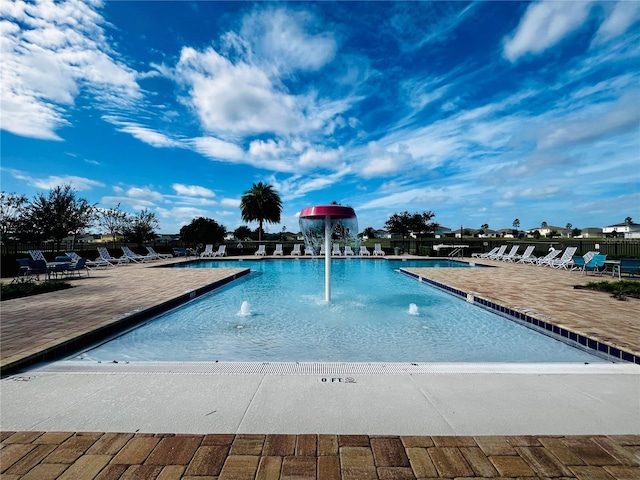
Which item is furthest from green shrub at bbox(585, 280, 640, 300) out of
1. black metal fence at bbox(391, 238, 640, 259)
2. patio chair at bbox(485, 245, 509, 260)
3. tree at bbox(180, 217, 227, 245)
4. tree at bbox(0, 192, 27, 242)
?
tree at bbox(0, 192, 27, 242)

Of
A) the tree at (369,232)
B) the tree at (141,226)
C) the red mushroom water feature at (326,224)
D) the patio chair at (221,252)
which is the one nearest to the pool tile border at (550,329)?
the red mushroom water feature at (326,224)

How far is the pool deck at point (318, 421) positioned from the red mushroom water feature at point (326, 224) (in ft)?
13.9

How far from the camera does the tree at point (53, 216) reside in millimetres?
18484

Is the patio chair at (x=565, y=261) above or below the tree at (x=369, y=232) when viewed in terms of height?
below

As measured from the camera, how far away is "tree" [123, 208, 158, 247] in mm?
29062

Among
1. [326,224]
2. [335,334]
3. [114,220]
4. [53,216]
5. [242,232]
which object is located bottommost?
[335,334]

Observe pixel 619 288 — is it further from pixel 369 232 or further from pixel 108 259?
pixel 369 232

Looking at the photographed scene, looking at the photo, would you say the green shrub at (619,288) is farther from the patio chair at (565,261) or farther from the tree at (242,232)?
the tree at (242,232)

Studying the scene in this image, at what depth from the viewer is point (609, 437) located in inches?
81.2

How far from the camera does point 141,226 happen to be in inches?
1152

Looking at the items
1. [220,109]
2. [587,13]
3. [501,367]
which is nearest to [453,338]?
[501,367]

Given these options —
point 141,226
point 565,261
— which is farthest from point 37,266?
point 565,261

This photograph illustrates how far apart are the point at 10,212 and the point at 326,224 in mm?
24020

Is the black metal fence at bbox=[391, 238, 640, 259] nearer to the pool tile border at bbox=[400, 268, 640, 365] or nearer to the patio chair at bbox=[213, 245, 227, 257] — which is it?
the pool tile border at bbox=[400, 268, 640, 365]
